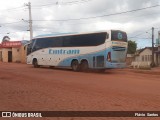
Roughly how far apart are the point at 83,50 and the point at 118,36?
3347 mm

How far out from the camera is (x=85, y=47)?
26047 mm

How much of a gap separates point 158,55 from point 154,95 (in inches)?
1756

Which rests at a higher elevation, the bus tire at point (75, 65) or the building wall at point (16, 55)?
the building wall at point (16, 55)

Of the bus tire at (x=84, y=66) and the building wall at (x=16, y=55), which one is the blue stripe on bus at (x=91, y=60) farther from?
the building wall at (x=16, y=55)

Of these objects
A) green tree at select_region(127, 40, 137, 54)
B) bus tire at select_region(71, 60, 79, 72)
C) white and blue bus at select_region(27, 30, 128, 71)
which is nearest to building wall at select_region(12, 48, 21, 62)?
white and blue bus at select_region(27, 30, 128, 71)

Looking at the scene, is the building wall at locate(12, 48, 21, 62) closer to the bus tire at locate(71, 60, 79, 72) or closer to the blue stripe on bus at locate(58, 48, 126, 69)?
the blue stripe on bus at locate(58, 48, 126, 69)

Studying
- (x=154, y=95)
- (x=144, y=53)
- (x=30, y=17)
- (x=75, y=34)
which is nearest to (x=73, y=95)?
(x=154, y=95)

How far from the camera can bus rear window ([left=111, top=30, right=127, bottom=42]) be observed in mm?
24031

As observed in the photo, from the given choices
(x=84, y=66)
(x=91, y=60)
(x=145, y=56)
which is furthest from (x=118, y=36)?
(x=145, y=56)

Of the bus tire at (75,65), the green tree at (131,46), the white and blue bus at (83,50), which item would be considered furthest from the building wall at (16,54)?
the green tree at (131,46)

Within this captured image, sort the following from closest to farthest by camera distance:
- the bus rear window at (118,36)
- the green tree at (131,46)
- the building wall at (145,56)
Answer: the bus rear window at (118,36), the building wall at (145,56), the green tree at (131,46)

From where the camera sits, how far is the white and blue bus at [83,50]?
24281 mm

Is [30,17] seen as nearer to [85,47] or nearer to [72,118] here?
[85,47]

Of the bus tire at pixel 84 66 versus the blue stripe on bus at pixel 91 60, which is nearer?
the blue stripe on bus at pixel 91 60
